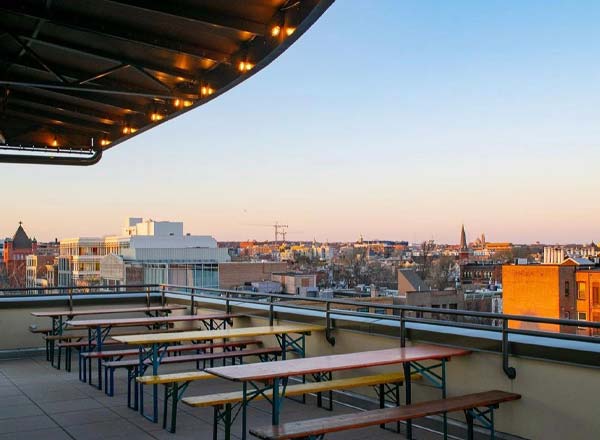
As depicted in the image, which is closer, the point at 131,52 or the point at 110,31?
the point at 110,31

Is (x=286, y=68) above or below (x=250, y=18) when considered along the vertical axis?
above

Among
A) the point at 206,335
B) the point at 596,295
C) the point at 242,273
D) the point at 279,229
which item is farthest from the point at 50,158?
the point at 279,229

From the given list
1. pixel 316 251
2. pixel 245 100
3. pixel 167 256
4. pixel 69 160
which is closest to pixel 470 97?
pixel 245 100

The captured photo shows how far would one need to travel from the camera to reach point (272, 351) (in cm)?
812

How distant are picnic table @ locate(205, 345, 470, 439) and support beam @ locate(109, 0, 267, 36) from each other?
3.42 metres

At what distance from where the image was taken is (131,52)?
324 inches

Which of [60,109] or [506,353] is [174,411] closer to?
[506,353]

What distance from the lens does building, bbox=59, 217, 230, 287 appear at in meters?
59.0

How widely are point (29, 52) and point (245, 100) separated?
3150 cm

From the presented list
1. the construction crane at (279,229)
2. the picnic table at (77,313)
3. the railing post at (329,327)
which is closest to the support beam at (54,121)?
the picnic table at (77,313)

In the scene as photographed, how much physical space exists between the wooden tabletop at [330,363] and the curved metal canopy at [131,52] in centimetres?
316

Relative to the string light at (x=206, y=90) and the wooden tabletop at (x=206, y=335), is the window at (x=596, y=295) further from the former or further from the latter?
the string light at (x=206, y=90)

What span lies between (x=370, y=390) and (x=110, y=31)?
15.2 feet

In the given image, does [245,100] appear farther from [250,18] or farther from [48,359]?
[250,18]
